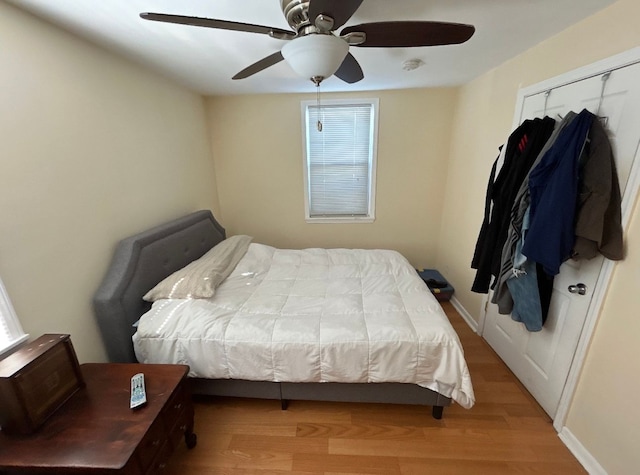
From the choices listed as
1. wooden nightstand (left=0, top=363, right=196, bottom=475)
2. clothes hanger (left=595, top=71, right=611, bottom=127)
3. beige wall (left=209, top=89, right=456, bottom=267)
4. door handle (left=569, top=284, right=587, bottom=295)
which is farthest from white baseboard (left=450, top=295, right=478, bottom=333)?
wooden nightstand (left=0, top=363, right=196, bottom=475)

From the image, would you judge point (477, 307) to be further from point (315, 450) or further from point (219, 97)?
point (219, 97)

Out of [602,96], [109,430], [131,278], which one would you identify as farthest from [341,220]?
[109,430]

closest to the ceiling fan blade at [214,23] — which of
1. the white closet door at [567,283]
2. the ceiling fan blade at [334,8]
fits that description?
the ceiling fan blade at [334,8]

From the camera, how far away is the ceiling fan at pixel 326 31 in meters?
0.95

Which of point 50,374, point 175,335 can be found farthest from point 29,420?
point 175,335

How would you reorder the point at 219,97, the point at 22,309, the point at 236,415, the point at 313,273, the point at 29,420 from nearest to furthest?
the point at 29,420
the point at 22,309
the point at 236,415
the point at 313,273
the point at 219,97

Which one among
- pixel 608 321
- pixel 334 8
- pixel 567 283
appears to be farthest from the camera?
pixel 567 283

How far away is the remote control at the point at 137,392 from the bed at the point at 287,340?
280 mm

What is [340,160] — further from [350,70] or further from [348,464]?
[348,464]

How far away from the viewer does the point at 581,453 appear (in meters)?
1.41

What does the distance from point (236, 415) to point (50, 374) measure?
101 cm

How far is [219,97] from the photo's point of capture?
3.03 m

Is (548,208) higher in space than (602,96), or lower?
lower

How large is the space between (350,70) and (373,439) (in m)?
2.15
